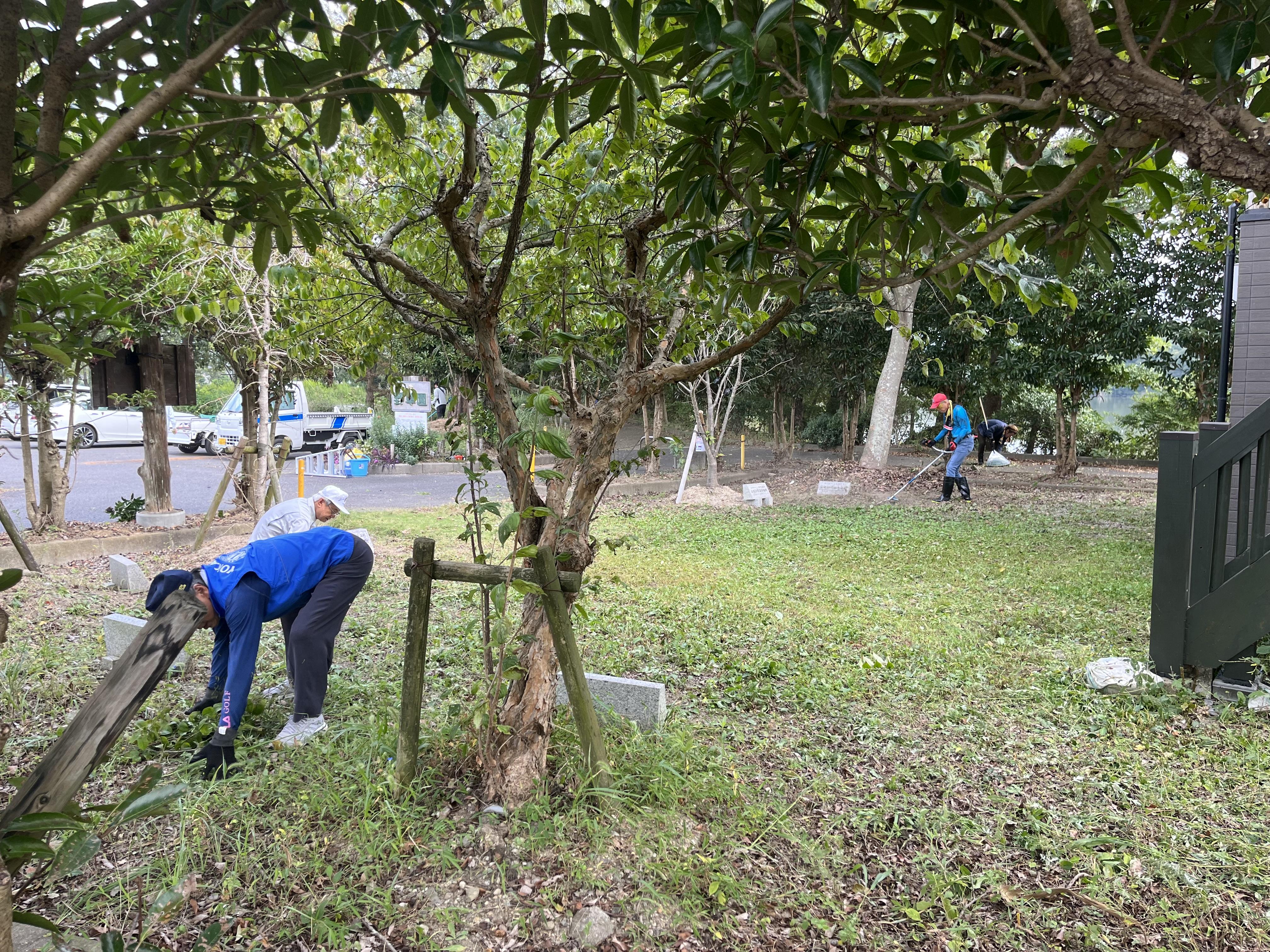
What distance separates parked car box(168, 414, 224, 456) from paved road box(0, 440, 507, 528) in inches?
57.3

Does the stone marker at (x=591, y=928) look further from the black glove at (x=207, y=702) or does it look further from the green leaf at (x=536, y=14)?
the green leaf at (x=536, y=14)

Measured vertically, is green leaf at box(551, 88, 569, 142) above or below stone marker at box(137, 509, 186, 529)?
above

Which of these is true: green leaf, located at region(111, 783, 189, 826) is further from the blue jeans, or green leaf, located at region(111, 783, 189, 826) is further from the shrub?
the shrub

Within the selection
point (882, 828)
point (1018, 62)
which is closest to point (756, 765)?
point (882, 828)

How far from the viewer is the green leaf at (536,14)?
1.60 m

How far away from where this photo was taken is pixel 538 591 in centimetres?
264

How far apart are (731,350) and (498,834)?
1900mm

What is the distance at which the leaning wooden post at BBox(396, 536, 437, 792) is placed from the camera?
289 cm

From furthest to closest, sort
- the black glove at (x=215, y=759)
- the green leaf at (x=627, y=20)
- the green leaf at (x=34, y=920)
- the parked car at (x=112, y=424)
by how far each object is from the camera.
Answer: the parked car at (x=112, y=424), the black glove at (x=215, y=759), the green leaf at (x=627, y=20), the green leaf at (x=34, y=920)

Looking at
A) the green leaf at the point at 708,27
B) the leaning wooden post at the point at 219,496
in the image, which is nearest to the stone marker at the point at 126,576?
the leaning wooden post at the point at 219,496

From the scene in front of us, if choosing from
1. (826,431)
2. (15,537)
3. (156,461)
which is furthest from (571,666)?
(826,431)

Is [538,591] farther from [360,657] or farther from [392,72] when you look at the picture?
[392,72]

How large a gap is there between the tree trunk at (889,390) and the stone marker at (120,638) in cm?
1181

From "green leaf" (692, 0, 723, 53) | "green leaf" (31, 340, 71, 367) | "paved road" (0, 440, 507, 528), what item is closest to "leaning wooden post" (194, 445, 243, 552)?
"paved road" (0, 440, 507, 528)
